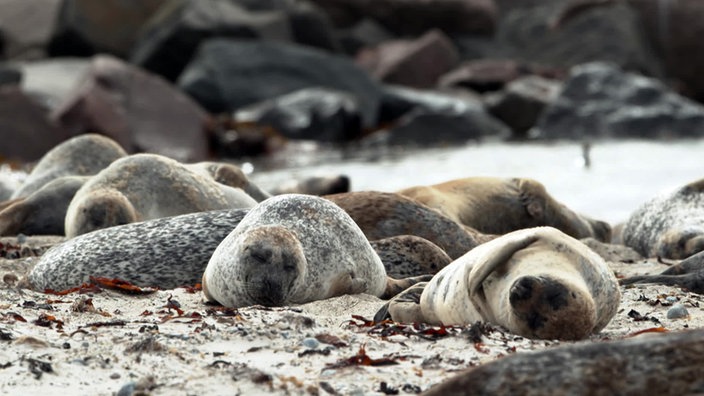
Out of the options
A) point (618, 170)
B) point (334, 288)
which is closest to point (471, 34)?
point (618, 170)

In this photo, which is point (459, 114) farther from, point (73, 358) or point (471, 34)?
point (73, 358)

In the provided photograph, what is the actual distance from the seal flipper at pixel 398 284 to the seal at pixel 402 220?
100 cm

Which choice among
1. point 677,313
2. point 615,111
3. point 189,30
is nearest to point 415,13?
point 189,30

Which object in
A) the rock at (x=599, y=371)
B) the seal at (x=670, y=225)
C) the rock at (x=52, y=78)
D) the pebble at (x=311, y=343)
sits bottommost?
the rock at (x=52, y=78)

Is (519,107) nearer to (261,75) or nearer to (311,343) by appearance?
(261,75)

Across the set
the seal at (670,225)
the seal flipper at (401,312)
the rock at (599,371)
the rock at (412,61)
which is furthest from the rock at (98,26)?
the rock at (599,371)

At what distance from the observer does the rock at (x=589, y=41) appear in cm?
3438

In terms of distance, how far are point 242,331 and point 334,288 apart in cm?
122

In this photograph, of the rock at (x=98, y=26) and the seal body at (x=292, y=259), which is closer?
the seal body at (x=292, y=259)

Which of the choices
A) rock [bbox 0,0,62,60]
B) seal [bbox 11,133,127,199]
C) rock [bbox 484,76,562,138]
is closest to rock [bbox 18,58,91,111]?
rock [bbox 0,0,62,60]

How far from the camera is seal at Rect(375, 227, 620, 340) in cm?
475

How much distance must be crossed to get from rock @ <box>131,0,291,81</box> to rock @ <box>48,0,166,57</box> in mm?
679

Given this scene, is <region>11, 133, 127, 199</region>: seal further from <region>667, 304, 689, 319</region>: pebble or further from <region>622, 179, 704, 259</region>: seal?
<region>667, 304, 689, 319</region>: pebble

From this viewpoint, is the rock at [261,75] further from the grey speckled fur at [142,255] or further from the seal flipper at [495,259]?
the seal flipper at [495,259]
